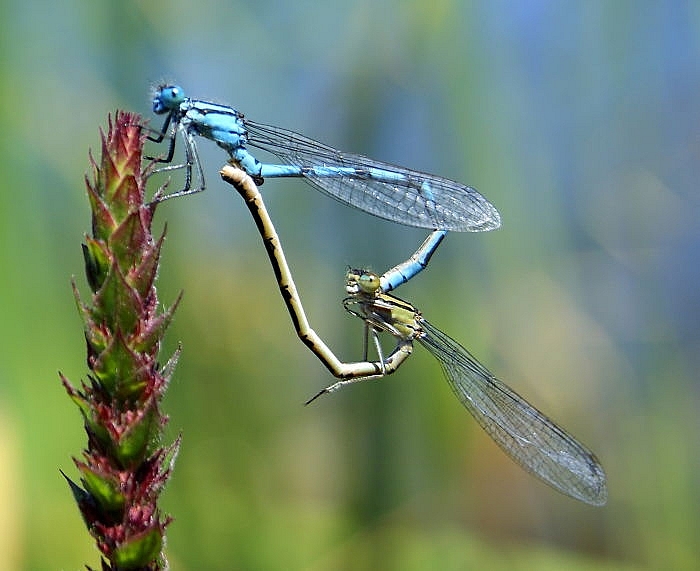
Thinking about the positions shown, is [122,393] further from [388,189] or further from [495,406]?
[495,406]

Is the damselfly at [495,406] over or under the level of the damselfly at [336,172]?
under

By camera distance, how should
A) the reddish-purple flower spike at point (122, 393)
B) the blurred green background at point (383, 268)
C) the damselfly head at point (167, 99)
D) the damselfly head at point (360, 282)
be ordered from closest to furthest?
the reddish-purple flower spike at point (122, 393) < the damselfly head at point (167, 99) < the blurred green background at point (383, 268) < the damselfly head at point (360, 282)

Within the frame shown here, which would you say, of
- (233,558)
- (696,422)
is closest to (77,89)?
(233,558)

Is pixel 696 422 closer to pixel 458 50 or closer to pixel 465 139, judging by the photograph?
pixel 465 139

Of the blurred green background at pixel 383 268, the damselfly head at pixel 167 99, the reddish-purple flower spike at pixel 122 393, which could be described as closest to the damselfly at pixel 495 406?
the blurred green background at pixel 383 268

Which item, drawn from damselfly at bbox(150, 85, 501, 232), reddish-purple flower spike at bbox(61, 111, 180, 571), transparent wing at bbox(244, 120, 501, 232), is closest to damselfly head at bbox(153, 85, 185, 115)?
damselfly at bbox(150, 85, 501, 232)

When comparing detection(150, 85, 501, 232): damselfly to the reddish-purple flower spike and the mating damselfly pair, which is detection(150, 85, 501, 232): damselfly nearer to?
the mating damselfly pair

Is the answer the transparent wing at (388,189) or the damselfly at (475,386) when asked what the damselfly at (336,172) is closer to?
the transparent wing at (388,189)
